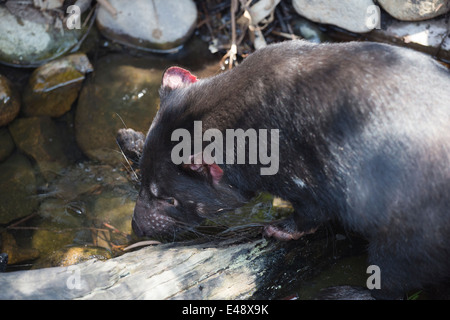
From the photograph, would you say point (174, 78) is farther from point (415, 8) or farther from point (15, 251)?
point (415, 8)

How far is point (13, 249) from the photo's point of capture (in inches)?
175

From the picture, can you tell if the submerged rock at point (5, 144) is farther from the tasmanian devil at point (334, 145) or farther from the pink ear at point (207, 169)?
the pink ear at point (207, 169)

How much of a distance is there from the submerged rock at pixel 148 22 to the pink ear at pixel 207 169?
2.72 m

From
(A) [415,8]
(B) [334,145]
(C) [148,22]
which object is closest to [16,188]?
(C) [148,22]

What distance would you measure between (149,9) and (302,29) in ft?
6.21

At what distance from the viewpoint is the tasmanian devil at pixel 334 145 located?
3.21 metres

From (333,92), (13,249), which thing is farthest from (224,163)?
(13,249)

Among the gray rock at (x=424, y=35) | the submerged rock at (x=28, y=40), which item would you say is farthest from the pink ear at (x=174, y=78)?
the gray rock at (x=424, y=35)

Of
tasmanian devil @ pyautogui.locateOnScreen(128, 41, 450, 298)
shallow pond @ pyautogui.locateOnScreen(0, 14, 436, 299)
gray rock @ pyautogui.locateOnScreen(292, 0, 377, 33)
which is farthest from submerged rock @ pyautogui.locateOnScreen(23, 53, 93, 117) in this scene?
gray rock @ pyautogui.locateOnScreen(292, 0, 377, 33)

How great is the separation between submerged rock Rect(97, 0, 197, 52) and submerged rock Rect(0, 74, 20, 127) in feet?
4.50

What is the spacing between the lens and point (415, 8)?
538cm

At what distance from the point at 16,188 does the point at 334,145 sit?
10.6 feet

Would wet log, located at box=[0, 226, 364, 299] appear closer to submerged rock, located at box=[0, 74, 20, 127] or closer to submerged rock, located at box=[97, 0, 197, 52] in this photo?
submerged rock, located at box=[0, 74, 20, 127]

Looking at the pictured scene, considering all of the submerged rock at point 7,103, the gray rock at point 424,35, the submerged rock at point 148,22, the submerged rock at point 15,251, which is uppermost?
the gray rock at point 424,35
